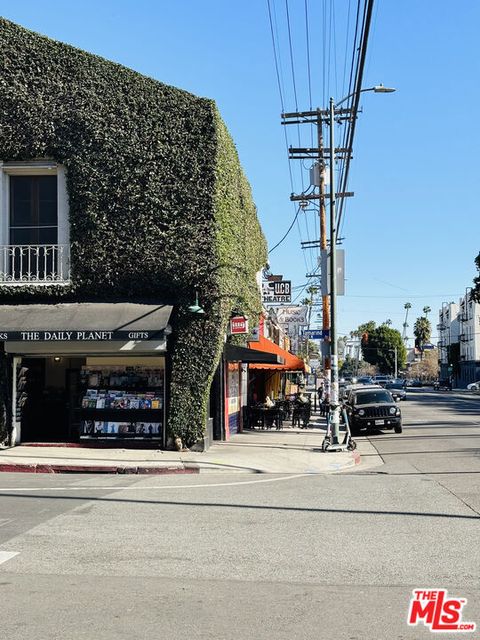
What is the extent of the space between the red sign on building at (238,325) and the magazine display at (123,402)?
2.71 meters

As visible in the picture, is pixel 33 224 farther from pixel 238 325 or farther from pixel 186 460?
pixel 186 460

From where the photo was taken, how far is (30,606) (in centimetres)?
558

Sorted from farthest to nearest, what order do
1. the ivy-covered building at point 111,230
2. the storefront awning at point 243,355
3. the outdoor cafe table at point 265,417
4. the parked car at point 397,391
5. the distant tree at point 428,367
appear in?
the distant tree at point 428,367 < the parked car at point 397,391 < the outdoor cafe table at point 265,417 < the storefront awning at point 243,355 < the ivy-covered building at point 111,230

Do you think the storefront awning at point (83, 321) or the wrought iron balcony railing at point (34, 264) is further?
the wrought iron balcony railing at point (34, 264)

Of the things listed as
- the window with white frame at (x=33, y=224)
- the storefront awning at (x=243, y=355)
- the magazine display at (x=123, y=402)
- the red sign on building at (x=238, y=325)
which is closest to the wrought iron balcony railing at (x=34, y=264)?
the window with white frame at (x=33, y=224)

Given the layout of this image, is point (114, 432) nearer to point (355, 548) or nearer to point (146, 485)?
point (146, 485)

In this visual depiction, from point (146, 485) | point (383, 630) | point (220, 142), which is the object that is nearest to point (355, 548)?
point (383, 630)

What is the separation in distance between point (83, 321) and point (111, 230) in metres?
2.46

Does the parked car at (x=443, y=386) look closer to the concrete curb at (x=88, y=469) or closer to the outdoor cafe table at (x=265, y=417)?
the outdoor cafe table at (x=265, y=417)

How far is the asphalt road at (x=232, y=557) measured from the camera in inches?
207

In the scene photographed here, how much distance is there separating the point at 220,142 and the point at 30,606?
14268 mm

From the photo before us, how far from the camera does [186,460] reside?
1587 centimetres

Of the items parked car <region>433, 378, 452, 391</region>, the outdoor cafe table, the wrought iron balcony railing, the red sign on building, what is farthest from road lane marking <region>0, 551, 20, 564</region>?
parked car <region>433, 378, 452, 391</region>

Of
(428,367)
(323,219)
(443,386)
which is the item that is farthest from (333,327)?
(428,367)
